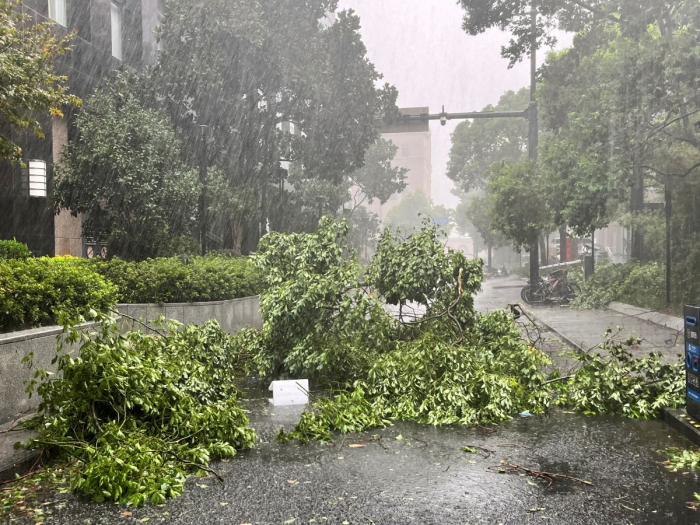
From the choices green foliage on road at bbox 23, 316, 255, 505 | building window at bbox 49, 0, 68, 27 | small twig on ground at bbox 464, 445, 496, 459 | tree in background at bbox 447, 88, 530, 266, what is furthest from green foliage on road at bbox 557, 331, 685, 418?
tree in background at bbox 447, 88, 530, 266

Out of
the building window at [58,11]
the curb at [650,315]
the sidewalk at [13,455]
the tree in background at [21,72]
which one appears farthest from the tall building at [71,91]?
the curb at [650,315]

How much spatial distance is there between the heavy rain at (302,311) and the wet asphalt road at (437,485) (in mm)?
34

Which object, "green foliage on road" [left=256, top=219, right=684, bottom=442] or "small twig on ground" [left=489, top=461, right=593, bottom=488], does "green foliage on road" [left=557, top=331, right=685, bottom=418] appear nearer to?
"green foliage on road" [left=256, top=219, right=684, bottom=442]

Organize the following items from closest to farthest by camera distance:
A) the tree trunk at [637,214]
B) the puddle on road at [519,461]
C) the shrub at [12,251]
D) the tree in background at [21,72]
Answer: the puddle on road at [519,461] < the tree in background at [21,72] < the shrub at [12,251] < the tree trunk at [637,214]

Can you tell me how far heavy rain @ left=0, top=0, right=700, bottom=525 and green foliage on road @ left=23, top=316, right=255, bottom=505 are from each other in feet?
0.09

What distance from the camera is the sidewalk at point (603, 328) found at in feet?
41.8

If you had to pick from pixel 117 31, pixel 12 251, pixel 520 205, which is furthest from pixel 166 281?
pixel 520 205

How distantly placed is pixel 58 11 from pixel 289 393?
17.8 metres

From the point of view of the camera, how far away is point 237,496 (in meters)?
5.01

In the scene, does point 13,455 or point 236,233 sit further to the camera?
point 236,233

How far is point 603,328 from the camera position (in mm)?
16703

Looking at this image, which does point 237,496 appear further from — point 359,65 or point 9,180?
point 359,65

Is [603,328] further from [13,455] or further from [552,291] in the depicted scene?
[13,455]

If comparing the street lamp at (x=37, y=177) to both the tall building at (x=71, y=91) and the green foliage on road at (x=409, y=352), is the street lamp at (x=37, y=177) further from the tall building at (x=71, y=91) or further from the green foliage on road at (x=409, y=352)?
the green foliage on road at (x=409, y=352)
